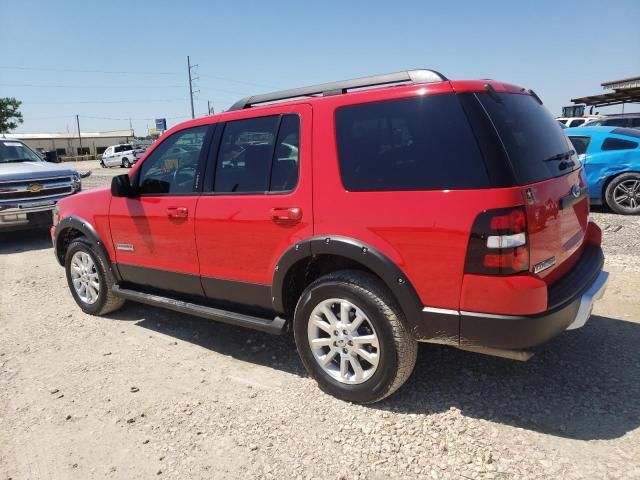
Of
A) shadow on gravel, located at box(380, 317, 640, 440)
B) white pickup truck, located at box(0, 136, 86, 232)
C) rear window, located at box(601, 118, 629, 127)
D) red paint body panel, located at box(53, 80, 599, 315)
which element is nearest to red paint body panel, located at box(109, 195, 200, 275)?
red paint body panel, located at box(53, 80, 599, 315)

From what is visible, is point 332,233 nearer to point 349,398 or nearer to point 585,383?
point 349,398

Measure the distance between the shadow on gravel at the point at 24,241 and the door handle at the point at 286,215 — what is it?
23.2 feet

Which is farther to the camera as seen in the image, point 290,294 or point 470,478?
point 290,294

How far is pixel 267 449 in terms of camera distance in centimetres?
271

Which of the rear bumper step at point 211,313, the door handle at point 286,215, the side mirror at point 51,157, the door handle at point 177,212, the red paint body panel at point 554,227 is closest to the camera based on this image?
the red paint body panel at point 554,227

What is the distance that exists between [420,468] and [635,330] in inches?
99.1

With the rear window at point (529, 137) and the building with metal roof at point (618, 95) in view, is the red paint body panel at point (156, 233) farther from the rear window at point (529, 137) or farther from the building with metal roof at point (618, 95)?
the building with metal roof at point (618, 95)

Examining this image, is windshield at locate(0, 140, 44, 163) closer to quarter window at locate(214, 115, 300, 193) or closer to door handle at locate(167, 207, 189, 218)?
door handle at locate(167, 207, 189, 218)

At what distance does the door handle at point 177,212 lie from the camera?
3.72 meters

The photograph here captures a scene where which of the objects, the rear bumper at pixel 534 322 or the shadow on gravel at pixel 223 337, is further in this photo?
the shadow on gravel at pixel 223 337

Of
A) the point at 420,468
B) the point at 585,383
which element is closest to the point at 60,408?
the point at 420,468

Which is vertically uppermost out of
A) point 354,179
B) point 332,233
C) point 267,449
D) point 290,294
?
point 354,179

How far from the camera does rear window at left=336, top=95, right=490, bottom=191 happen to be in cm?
253

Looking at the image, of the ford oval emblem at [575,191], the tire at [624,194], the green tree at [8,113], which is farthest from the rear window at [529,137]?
the green tree at [8,113]
